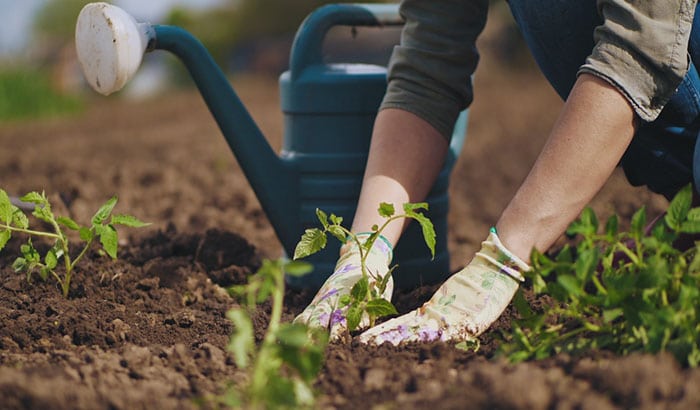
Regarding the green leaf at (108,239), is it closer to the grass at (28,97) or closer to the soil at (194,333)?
the soil at (194,333)

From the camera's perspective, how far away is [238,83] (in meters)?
14.5

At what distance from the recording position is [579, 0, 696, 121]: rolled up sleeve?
143cm

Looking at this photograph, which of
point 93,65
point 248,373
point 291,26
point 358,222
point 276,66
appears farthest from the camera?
point 291,26

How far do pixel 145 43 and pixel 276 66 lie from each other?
17.3 meters

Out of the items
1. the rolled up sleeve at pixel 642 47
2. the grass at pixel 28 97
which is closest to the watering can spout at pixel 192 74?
the rolled up sleeve at pixel 642 47

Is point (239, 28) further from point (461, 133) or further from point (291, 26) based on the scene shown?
point (461, 133)

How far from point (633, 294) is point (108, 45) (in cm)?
102

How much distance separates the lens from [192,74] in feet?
6.68

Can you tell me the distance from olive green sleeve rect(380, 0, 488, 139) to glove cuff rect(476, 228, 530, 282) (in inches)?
18.1

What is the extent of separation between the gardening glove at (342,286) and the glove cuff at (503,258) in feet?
0.67

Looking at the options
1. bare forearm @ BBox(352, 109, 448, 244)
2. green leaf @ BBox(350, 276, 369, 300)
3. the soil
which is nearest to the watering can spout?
the soil

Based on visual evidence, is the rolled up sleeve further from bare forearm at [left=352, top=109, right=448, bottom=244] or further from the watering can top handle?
the watering can top handle

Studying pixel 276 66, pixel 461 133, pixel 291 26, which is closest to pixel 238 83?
pixel 276 66

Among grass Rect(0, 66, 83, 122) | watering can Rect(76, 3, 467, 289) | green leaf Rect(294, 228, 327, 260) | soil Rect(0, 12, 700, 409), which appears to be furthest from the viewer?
grass Rect(0, 66, 83, 122)
